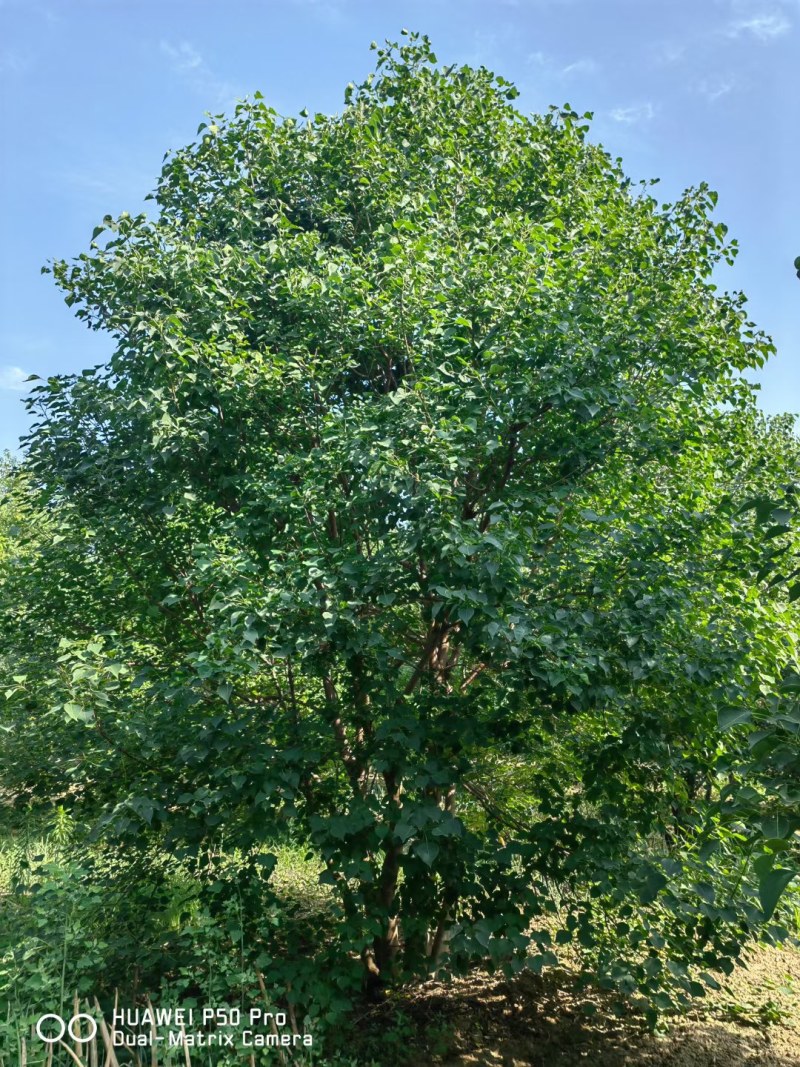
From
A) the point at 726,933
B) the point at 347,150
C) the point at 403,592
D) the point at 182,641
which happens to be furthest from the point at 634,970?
the point at 347,150

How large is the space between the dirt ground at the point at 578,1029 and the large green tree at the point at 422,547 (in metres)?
0.59

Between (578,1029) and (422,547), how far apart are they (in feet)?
13.2

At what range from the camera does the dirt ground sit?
211 inches

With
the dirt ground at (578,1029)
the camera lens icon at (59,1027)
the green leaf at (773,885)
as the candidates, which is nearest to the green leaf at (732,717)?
the green leaf at (773,885)

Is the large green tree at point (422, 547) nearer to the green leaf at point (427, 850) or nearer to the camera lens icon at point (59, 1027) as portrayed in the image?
the green leaf at point (427, 850)

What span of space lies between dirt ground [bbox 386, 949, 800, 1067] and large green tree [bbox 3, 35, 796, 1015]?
1.95 feet

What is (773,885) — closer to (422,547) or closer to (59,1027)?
(422,547)

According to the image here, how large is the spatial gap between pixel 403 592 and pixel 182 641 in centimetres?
192

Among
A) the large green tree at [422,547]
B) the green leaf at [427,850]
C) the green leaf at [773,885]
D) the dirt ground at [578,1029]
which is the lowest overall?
the dirt ground at [578,1029]

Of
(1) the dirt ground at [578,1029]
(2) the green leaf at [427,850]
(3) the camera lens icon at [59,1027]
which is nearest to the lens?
(3) the camera lens icon at [59,1027]

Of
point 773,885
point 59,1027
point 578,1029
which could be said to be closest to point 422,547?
point 773,885

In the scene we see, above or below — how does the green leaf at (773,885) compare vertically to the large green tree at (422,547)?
below

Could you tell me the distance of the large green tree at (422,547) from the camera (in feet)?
14.4

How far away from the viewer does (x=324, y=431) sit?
4629 mm
